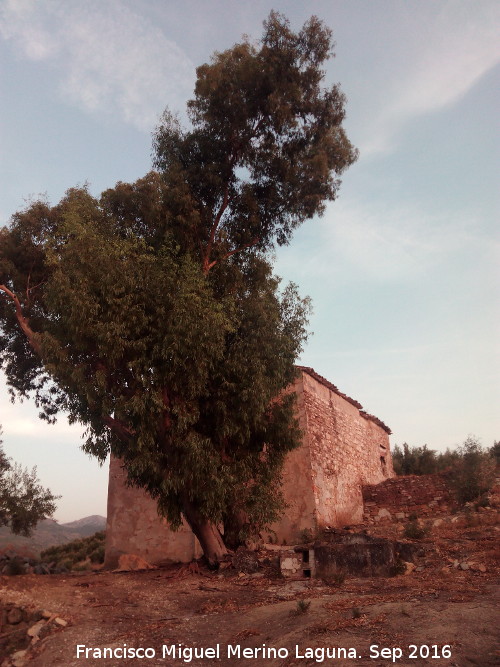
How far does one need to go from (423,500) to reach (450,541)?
644 centimetres

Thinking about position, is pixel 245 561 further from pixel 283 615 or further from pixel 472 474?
pixel 472 474

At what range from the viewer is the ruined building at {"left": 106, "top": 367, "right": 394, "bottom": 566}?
14430mm

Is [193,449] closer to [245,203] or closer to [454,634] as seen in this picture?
[454,634]

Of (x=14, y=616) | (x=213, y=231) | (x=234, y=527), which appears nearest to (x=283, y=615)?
(x=234, y=527)

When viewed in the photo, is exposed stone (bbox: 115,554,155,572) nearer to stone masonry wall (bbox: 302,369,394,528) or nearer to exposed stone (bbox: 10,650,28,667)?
stone masonry wall (bbox: 302,369,394,528)

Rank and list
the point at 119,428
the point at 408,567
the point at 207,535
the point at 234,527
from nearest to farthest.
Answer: the point at 408,567, the point at 119,428, the point at 207,535, the point at 234,527

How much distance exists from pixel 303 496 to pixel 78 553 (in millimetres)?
12034

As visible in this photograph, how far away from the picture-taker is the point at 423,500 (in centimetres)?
1759

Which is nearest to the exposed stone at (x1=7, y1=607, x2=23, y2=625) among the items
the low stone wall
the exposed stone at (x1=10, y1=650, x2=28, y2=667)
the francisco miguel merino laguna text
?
the exposed stone at (x1=10, y1=650, x2=28, y2=667)

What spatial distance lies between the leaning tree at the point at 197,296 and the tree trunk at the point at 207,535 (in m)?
0.04

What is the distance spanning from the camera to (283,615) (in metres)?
7.40

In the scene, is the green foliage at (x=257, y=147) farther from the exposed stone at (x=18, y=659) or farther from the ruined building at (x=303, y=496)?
the exposed stone at (x=18, y=659)

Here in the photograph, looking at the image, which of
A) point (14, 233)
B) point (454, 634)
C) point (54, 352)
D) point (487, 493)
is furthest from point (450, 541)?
point (14, 233)

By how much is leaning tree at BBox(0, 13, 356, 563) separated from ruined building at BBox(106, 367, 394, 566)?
255 centimetres
